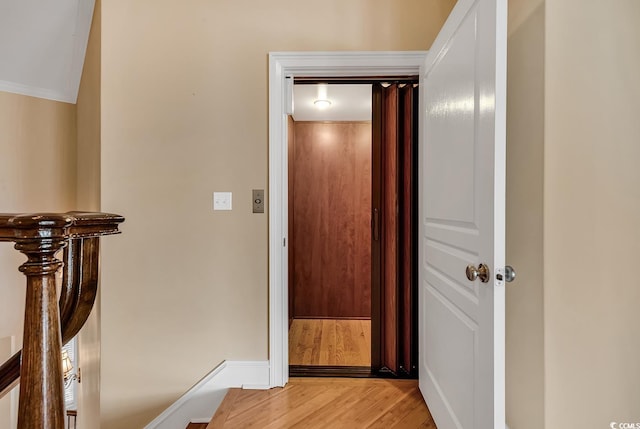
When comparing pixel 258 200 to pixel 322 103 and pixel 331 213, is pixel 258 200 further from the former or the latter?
pixel 331 213

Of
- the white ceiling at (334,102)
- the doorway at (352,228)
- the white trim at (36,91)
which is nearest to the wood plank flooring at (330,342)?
the doorway at (352,228)

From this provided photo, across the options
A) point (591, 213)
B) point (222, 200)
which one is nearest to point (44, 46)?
point (222, 200)

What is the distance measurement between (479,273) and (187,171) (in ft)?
5.24

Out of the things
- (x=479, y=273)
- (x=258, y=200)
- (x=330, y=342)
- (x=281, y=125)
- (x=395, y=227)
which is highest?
(x=281, y=125)

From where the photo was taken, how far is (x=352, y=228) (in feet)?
11.7

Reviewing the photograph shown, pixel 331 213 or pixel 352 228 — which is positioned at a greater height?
pixel 331 213

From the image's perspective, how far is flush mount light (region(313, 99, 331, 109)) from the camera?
119 inches

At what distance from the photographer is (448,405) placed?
55.4 inches

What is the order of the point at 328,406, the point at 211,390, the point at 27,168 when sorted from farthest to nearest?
1. the point at 27,168
2. the point at 211,390
3. the point at 328,406

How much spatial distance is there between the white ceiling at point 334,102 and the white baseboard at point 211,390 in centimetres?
211

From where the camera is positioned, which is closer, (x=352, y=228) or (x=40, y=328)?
(x=40, y=328)

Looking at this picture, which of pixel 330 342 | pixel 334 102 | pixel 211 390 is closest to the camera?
pixel 211 390

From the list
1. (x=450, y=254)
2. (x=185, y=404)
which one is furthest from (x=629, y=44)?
(x=185, y=404)

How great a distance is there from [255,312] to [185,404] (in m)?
0.62
